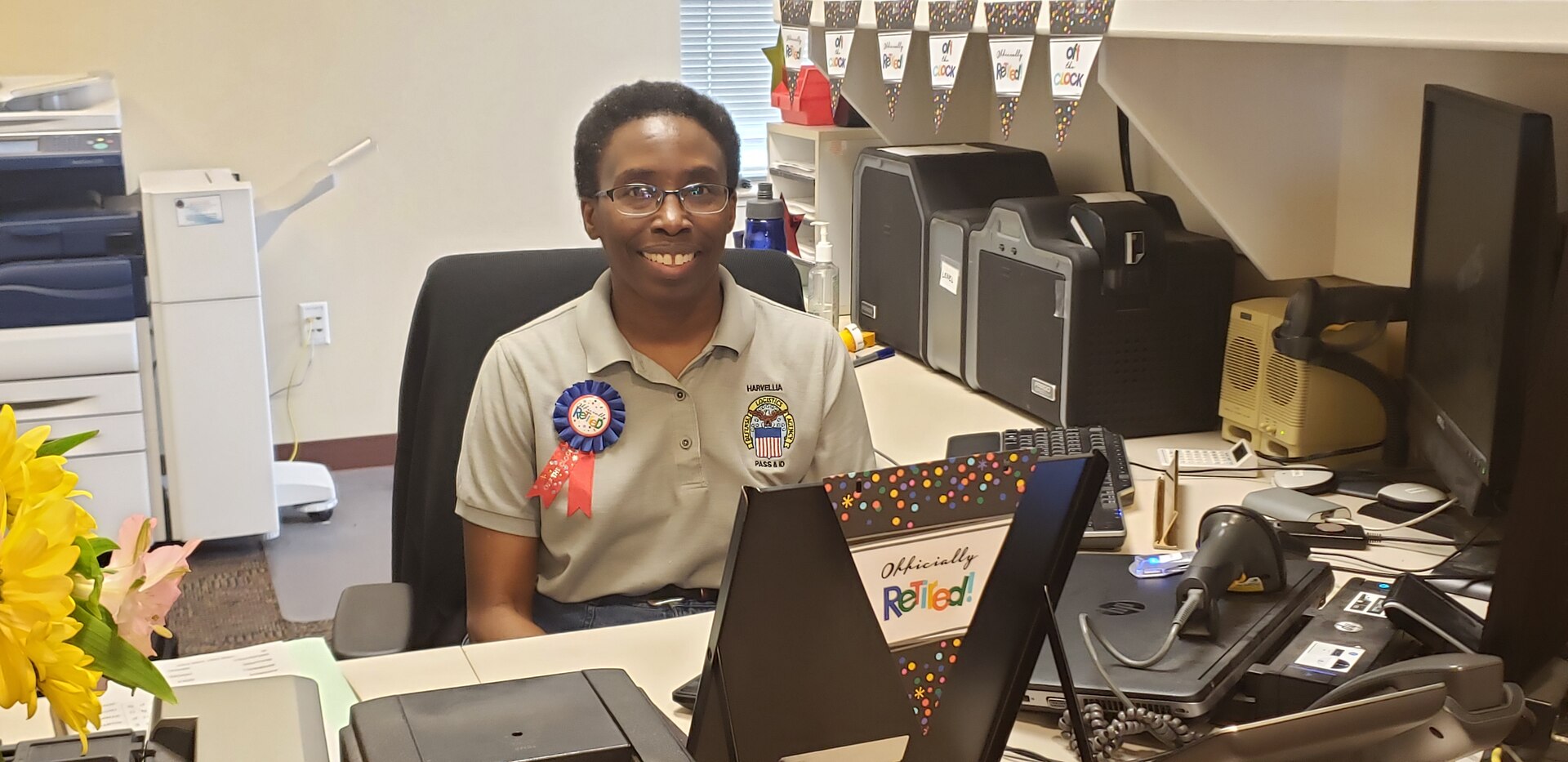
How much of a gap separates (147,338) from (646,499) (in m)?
2.07

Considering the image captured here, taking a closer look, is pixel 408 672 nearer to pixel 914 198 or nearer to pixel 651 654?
pixel 651 654

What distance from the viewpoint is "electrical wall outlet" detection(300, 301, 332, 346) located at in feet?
12.1

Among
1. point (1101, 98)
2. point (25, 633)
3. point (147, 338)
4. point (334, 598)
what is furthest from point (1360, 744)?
point (147, 338)

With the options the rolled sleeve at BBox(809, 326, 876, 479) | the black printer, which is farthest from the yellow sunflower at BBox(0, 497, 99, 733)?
the black printer

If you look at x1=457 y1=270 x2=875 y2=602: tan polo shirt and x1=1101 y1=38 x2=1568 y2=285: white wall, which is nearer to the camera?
x1=457 y1=270 x2=875 y2=602: tan polo shirt

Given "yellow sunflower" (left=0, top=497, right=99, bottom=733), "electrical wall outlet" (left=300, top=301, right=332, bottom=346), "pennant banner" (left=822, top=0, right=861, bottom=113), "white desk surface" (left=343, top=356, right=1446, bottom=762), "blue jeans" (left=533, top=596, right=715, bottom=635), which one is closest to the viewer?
"yellow sunflower" (left=0, top=497, right=99, bottom=733)

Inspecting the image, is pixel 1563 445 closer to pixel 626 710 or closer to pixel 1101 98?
pixel 626 710

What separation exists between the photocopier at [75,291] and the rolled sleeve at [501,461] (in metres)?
1.79

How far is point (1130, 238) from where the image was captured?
1800 mm

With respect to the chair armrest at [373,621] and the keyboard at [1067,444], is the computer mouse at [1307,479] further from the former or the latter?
the chair armrest at [373,621]

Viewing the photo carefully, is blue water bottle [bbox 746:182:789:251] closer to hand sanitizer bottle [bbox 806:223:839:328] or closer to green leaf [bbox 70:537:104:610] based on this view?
hand sanitizer bottle [bbox 806:223:839:328]

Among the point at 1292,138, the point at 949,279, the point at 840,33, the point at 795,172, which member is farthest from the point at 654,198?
the point at 795,172

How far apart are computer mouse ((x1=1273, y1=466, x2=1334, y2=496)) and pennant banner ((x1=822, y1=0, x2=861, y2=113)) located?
1.07 metres

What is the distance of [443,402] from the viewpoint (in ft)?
5.23
